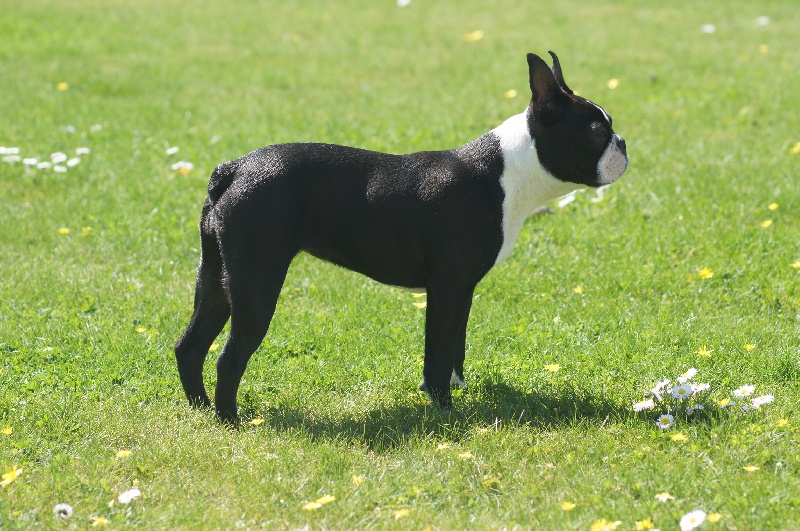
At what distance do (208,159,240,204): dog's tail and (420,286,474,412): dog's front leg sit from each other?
3.40 feet

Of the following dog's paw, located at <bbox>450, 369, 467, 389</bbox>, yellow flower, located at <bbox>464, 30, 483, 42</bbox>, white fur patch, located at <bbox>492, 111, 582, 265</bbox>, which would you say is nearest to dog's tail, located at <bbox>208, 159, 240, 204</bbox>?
white fur patch, located at <bbox>492, 111, 582, 265</bbox>

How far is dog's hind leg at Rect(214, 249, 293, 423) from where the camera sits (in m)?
4.62

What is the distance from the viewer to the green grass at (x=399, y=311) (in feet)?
13.8

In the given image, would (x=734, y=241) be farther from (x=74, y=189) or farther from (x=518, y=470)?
(x=74, y=189)

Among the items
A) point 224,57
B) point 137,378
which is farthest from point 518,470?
point 224,57

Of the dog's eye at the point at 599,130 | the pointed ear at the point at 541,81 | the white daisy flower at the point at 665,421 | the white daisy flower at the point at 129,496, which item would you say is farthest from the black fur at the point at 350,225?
the white daisy flower at the point at 665,421

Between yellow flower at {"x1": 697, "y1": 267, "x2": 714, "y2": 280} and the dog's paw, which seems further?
yellow flower at {"x1": 697, "y1": 267, "x2": 714, "y2": 280}

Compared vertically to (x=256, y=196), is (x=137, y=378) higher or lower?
lower

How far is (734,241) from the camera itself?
683cm

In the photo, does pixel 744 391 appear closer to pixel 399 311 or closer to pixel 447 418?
pixel 447 418

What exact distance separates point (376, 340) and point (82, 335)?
162 cm

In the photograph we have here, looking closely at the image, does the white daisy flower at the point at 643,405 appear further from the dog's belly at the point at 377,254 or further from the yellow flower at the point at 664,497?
the dog's belly at the point at 377,254

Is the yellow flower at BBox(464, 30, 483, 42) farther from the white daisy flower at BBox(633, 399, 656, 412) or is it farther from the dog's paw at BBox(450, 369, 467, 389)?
the white daisy flower at BBox(633, 399, 656, 412)

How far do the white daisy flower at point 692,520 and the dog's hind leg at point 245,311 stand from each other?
6.43ft
